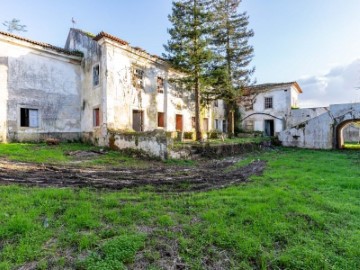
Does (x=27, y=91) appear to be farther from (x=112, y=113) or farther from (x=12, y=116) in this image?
(x=112, y=113)

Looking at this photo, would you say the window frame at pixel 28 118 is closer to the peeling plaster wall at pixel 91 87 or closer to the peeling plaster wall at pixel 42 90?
the peeling plaster wall at pixel 42 90

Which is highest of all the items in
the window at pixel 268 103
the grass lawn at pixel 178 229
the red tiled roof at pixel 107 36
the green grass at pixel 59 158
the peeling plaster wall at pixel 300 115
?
the red tiled roof at pixel 107 36

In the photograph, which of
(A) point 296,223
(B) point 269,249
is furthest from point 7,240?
(A) point 296,223

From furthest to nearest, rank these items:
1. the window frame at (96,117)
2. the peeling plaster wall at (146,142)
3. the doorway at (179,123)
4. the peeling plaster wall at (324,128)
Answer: the doorway at (179,123), the peeling plaster wall at (324,128), the window frame at (96,117), the peeling plaster wall at (146,142)

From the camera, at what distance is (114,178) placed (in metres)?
6.97

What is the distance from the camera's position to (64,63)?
50.8 ft

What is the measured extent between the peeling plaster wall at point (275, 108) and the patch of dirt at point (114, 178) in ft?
65.2

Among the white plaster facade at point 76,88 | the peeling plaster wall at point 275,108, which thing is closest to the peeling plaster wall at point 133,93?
the white plaster facade at point 76,88

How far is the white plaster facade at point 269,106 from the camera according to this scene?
2503 centimetres

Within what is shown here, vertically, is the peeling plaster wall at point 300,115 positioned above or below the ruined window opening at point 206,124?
above

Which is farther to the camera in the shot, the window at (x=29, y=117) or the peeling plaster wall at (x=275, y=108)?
the peeling plaster wall at (x=275, y=108)

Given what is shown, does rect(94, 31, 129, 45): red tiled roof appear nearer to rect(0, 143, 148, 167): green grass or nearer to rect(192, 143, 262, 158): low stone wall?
rect(0, 143, 148, 167): green grass

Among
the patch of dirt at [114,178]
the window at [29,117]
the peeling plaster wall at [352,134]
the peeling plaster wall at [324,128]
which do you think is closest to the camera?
the patch of dirt at [114,178]

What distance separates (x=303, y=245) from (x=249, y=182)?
3.31m
